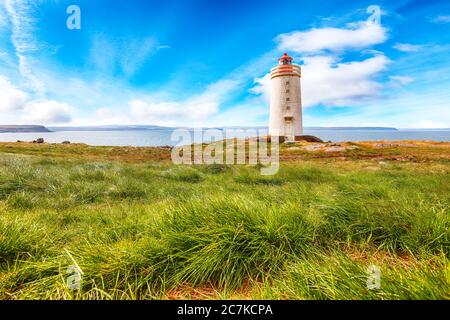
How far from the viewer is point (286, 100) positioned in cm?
4131

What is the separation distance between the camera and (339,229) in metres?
3.01

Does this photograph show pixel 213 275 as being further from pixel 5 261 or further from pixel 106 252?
pixel 5 261

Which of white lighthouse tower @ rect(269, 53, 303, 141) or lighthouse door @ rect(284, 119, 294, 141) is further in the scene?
lighthouse door @ rect(284, 119, 294, 141)

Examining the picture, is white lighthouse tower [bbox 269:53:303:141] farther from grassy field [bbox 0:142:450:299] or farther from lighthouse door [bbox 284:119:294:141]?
grassy field [bbox 0:142:450:299]

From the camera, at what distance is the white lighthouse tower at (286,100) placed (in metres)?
40.8

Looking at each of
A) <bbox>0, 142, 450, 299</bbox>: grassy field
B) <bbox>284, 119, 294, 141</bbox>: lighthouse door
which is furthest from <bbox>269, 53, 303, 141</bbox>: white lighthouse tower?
<bbox>0, 142, 450, 299</bbox>: grassy field

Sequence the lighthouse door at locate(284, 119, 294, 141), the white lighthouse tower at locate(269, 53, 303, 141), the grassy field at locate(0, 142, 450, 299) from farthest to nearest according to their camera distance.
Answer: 1. the lighthouse door at locate(284, 119, 294, 141)
2. the white lighthouse tower at locate(269, 53, 303, 141)
3. the grassy field at locate(0, 142, 450, 299)

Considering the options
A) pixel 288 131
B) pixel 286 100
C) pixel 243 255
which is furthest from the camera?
pixel 288 131

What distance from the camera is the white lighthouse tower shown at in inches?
1607

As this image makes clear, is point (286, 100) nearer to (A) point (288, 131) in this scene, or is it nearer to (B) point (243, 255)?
(A) point (288, 131)

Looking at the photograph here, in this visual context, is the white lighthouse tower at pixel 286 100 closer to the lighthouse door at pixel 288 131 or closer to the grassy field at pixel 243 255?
the lighthouse door at pixel 288 131

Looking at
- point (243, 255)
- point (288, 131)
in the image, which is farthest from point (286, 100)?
point (243, 255)
